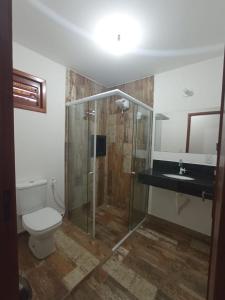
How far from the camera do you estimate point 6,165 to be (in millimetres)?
552

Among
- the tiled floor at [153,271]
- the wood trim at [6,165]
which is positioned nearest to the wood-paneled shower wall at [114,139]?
the tiled floor at [153,271]

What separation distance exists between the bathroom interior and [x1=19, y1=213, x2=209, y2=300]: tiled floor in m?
0.01

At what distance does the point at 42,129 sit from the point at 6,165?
170 cm

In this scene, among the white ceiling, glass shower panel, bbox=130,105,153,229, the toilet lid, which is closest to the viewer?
the white ceiling

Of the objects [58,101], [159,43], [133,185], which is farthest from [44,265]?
[159,43]

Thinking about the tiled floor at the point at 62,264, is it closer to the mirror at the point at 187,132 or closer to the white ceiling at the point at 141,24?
the mirror at the point at 187,132

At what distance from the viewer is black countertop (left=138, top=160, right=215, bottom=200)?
1709mm

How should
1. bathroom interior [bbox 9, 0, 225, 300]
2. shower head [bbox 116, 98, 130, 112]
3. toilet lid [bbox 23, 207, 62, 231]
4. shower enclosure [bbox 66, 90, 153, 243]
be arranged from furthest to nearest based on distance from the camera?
shower head [bbox 116, 98, 130, 112]
shower enclosure [bbox 66, 90, 153, 243]
toilet lid [bbox 23, 207, 62, 231]
bathroom interior [bbox 9, 0, 225, 300]

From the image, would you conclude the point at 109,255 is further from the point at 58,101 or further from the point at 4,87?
the point at 58,101

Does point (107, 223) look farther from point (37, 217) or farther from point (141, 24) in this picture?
point (141, 24)

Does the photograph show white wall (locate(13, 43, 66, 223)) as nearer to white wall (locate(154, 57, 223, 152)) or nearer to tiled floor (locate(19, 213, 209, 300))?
tiled floor (locate(19, 213, 209, 300))

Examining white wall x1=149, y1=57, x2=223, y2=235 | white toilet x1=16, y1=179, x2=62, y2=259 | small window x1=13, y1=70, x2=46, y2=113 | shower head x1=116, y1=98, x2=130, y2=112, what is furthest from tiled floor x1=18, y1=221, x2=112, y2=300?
shower head x1=116, y1=98, x2=130, y2=112

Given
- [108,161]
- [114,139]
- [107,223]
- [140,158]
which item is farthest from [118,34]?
[107,223]

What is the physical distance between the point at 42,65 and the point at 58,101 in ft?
1.61
